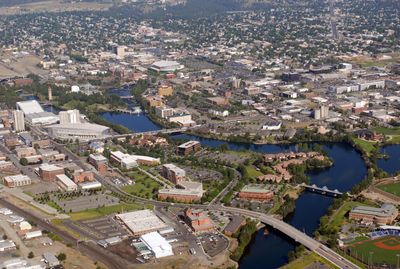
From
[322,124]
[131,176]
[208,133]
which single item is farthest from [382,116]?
[131,176]

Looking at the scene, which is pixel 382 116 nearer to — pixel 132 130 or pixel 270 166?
pixel 270 166

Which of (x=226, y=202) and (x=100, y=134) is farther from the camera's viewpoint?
(x=100, y=134)

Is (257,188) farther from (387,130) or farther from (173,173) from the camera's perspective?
(387,130)

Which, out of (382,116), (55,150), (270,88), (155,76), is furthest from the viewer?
(155,76)

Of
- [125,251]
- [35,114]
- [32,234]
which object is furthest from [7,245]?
[35,114]

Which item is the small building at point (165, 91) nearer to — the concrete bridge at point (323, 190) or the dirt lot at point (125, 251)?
the concrete bridge at point (323, 190)
